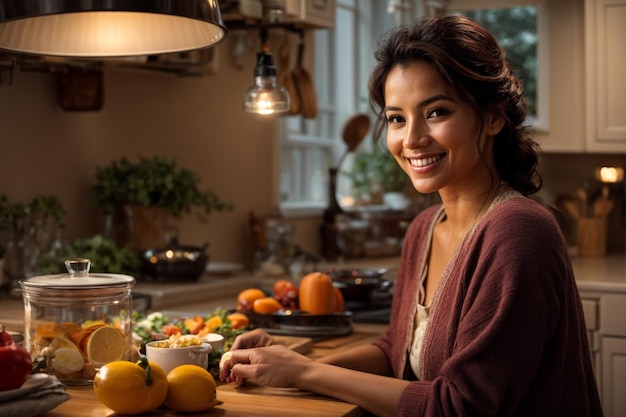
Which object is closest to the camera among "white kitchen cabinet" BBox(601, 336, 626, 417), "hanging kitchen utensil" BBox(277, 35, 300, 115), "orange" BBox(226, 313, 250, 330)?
"orange" BBox(226, 313, 250, 330)

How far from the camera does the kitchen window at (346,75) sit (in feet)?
15.8

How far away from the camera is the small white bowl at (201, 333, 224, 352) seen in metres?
2.13

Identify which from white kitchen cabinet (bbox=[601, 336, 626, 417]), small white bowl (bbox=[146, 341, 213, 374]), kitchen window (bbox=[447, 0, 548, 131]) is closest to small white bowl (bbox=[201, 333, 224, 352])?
small white bowl (bbox=[146, 341, 213, 374])

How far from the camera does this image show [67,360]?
1.91 metres

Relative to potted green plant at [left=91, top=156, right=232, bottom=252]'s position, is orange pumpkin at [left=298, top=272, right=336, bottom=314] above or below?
below

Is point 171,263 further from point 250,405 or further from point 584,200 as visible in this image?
point 584,200

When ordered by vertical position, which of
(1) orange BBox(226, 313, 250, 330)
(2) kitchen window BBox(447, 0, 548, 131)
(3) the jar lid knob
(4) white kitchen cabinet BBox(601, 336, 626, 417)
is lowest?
(4) white kitchen cabinet BBox(601, 336, 626, 417)

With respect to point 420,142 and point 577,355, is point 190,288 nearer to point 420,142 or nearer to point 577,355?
point 420,142

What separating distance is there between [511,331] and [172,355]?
675 millimetres

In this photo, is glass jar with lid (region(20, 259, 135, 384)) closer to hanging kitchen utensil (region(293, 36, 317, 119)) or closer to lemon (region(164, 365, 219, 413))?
lemon (region(164, 365, 219, 413))

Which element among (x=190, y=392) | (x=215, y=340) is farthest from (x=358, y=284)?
(x=190, y=392)

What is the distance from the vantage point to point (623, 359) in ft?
12.2

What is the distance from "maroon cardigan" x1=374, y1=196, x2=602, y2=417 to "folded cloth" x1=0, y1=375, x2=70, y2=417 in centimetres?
63

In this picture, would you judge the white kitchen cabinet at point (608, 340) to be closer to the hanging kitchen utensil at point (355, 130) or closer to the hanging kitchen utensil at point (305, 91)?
the hanging kitchen utensil at point (305, 91)
